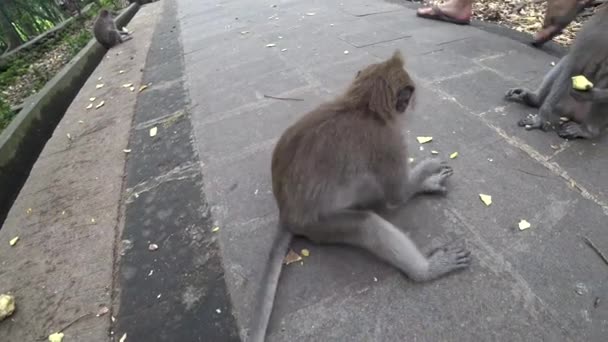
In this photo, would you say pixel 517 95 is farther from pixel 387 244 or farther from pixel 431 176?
pixel 387 244

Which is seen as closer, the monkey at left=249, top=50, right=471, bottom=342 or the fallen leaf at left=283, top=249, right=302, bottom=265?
the monkey at left=249, top=50, right=471, bottom=342

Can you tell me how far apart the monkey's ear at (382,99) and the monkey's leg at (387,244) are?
601 mm

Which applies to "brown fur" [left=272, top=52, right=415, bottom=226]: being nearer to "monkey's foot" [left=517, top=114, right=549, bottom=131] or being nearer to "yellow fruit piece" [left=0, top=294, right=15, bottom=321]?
"monkey's foot" [left=517, top=114, right=549, bottom=131]

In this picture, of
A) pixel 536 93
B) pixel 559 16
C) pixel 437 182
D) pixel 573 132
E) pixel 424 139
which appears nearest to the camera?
pixel 437 182

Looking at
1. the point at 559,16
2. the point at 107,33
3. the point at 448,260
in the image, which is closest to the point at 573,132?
the point at 448,260

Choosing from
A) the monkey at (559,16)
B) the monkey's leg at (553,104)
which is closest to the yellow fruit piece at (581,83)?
the monkey's leg at (553,104)

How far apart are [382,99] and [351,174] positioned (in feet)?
1.56

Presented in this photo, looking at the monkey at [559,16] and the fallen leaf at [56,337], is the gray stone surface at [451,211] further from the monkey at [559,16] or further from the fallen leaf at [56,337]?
the fallen leaf at [56,337]

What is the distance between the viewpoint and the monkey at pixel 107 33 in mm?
8297

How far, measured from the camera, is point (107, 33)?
27.3 feet

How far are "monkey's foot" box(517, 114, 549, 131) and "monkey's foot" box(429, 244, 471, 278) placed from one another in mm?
1553

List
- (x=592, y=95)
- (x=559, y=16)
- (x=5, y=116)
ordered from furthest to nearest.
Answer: (x=5, y=116) < (x=559, y=16) < (x=592, y=95)

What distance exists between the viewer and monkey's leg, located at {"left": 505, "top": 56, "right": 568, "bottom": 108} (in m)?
3.21

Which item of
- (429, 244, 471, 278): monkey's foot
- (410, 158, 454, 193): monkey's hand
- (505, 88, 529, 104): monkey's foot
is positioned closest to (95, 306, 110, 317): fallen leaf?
(429, 244, 471, 278): monkey's foot
